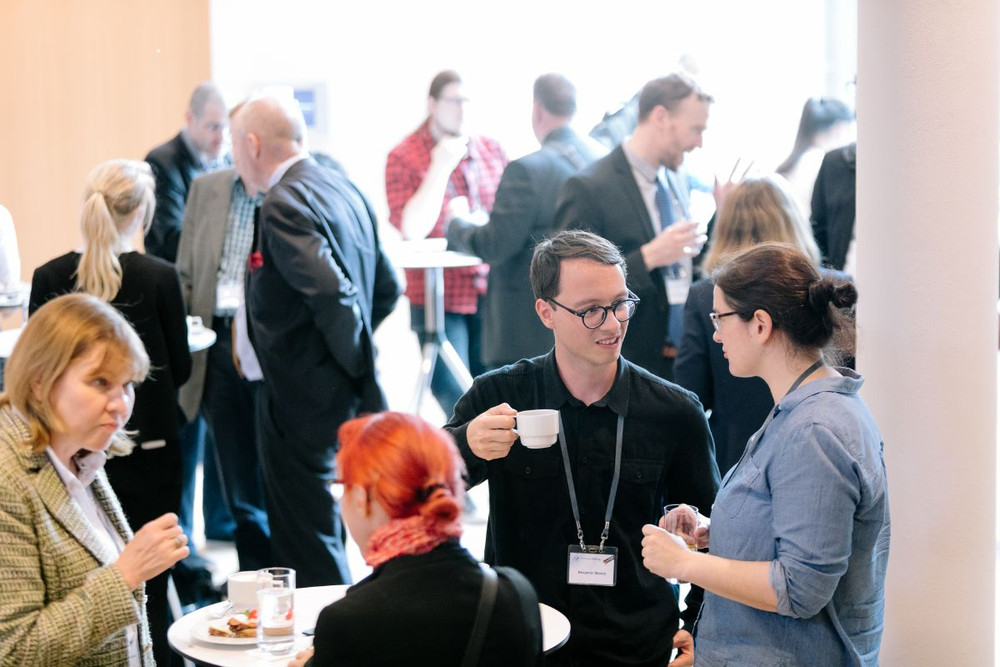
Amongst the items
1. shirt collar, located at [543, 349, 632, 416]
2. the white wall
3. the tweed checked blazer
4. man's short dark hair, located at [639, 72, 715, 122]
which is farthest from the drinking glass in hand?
the white wall

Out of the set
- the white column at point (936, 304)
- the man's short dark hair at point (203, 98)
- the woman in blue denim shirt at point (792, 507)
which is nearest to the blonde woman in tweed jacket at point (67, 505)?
the woman in blue denim shirt at point (792, 507)

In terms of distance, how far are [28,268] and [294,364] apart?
Result: 248cm

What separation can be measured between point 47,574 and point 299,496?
2.29m

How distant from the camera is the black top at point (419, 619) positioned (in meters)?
1.69

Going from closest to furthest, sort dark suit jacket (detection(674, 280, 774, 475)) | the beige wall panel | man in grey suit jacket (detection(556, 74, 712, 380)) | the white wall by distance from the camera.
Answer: dark suit jacket (detection(674, 280, 774, 475)) → man in grey suit jacket (detection(556, 74, 712, 380)) → the beige wall panel → the white wall

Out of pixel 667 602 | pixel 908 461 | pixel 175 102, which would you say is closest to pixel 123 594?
pixel 667 602

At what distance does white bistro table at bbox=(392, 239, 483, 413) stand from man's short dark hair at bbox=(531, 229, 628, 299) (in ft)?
10.2

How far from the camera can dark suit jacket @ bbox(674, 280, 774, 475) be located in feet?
11.7

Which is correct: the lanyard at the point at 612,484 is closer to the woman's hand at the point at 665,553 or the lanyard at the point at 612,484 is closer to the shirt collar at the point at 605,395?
the shirt collar at the point at 605,395

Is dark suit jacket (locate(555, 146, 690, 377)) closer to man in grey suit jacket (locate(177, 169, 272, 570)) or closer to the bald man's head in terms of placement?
the bald man's head

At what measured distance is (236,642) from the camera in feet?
7.69

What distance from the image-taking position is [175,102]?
23.3 ft

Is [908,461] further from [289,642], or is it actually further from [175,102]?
[175,102]

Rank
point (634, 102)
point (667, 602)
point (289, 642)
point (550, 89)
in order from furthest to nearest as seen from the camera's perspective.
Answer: point (634, 102) < point (550, 89) < point (667, 602) < point (289, 642)
